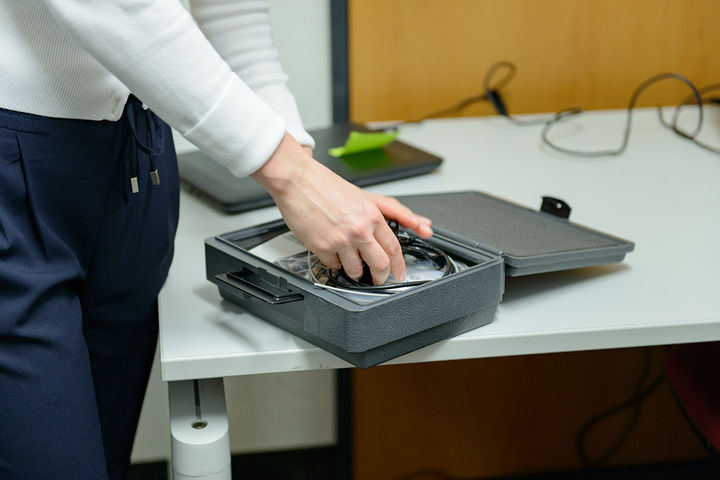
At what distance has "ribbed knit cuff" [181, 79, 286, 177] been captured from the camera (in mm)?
649

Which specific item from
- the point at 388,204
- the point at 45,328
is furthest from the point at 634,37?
the point at 45,328

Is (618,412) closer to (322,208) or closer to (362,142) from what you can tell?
(362,142)

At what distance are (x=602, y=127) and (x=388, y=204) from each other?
0.76 meters

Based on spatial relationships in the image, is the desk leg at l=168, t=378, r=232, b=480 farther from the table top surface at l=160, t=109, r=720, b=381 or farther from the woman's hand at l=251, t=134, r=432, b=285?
the woman's hand at l=251, t=134, r=432, b=285

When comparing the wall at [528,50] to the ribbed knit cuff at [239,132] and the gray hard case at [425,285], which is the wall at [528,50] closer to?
the gray hard case at [425,285]

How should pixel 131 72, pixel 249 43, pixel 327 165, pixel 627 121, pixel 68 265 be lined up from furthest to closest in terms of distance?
pixel 627 121, pixel 327 165, pixel 249 43, pixel 68 265, pixel 131 72

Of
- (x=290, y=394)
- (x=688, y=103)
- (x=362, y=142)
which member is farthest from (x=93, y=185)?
(x=688, y=103)

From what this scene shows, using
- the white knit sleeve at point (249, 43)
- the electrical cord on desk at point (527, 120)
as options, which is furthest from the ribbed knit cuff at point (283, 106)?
the electrical cord on desk at point (527, 120)

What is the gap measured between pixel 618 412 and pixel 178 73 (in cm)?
135

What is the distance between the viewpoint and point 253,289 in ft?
2.45

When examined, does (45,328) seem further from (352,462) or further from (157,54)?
(352,462)

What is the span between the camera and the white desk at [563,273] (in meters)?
0.76

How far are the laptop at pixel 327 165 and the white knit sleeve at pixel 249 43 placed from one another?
21 cm

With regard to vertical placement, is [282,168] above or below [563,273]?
above
